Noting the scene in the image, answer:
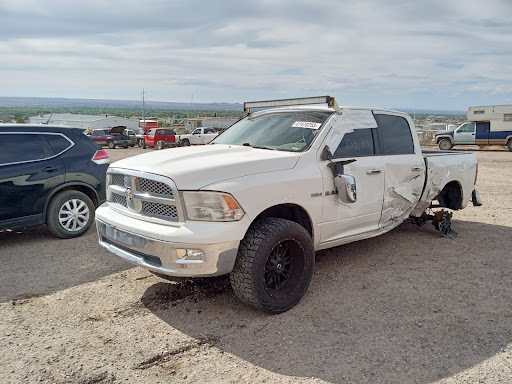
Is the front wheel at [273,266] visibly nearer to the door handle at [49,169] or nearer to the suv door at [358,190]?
the suv door at [358,190]

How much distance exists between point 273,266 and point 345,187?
113cm

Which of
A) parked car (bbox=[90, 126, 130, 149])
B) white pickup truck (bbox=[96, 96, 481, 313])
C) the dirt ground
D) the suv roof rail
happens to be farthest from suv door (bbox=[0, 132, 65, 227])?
parked car (bbox=[90, 126, 130, 149])

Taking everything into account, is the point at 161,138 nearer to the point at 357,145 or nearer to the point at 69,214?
the point at 69,214

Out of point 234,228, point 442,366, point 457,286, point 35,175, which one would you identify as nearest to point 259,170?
point 234,228

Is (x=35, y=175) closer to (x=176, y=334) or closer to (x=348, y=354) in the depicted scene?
(x=176, y=334)

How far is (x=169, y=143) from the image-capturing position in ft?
112

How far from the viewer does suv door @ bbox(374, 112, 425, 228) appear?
5414 millimetres

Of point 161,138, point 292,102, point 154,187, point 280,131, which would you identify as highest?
point 292,102

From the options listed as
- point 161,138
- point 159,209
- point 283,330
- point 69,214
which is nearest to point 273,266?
point 283,330

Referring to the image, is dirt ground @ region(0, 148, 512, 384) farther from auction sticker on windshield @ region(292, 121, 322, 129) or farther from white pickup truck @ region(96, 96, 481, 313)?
auction sticker on windshield @ region(292, 121, 322, 129)

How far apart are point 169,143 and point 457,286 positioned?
102ft

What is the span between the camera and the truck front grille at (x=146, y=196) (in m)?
3.83

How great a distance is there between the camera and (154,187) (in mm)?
3969

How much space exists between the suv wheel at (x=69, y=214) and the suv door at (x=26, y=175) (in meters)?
0.15
